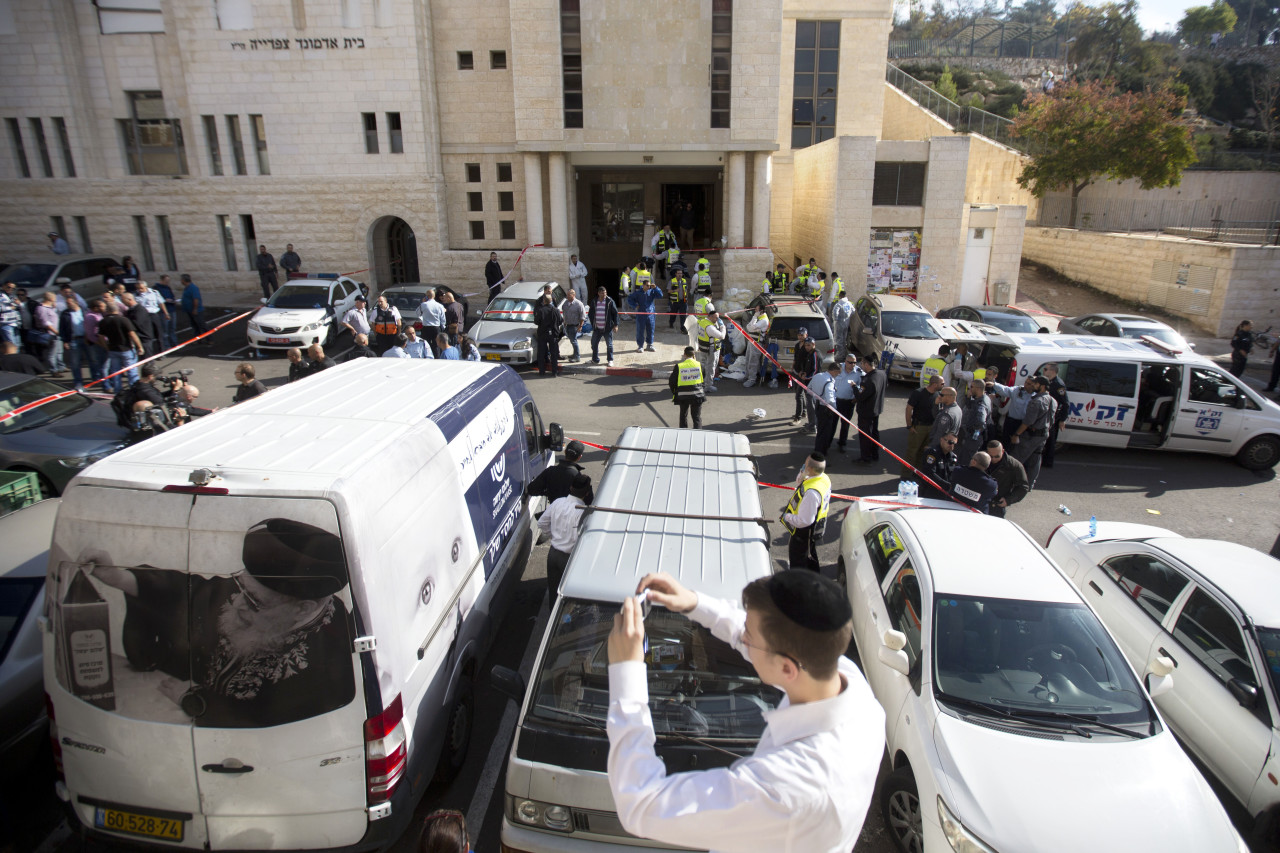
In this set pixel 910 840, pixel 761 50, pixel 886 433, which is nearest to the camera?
pixel 910 840

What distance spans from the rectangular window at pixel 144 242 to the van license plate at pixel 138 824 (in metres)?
25.2

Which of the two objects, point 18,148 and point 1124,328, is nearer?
point 1124,328

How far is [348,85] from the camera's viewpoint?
71.9 feet

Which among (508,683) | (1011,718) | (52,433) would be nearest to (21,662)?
(508,683)

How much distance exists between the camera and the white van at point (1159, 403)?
11008 mm

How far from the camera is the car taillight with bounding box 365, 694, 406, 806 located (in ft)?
12.0

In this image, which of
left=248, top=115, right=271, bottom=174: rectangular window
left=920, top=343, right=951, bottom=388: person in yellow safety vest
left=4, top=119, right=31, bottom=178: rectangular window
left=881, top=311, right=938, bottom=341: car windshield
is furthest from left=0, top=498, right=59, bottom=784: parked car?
left=4, top=119, right=31, bottom=178: rectangular window

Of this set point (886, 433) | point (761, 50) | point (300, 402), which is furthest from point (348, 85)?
point (300, 402)

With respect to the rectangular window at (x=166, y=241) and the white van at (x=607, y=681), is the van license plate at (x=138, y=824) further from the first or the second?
the rectangular window at (x=166, y=241)

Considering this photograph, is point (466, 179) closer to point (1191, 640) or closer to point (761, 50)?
point (761, 50)

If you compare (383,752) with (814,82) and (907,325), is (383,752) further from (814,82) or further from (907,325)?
(814,82)

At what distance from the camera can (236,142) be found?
22703mm

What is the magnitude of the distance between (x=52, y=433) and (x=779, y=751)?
1085 centimetres

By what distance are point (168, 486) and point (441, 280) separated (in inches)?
840
